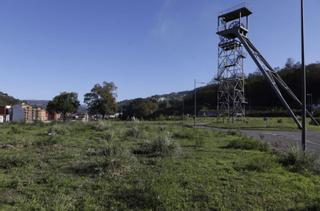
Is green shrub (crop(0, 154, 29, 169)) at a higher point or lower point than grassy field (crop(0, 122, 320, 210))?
higher

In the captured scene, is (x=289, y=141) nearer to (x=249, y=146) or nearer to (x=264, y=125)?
(x=249, y=146)

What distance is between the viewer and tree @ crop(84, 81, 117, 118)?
113562 millimetres

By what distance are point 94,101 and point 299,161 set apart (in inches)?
4166

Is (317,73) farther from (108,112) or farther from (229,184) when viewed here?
(229,184)

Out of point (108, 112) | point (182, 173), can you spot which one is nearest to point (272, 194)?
point (182, 173)

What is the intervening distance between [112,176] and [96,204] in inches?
88.5

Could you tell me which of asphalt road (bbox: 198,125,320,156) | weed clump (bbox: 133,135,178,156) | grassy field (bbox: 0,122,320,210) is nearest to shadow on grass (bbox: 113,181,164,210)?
grassy field (bbox: 0,122,320,210)

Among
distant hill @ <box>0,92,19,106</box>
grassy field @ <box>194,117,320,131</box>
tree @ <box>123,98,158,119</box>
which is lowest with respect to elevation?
grassy field @ <box>194,117,320,131</box>

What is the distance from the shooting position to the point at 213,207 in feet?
23.0

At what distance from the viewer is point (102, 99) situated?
374 feet

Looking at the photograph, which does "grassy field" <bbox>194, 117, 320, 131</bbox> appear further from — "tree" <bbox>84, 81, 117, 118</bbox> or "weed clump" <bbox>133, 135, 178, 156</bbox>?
"tree" <bbox>84, 81, 117, 118</bbox>

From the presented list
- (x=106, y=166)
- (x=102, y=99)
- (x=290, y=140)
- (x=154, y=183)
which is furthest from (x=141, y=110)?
(x=154, y=183)

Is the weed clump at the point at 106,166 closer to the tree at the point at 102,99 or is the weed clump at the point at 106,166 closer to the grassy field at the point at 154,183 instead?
the grassy field at the point at 154,183

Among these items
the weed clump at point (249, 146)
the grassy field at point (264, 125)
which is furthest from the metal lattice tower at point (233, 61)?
the weed clump at point (249, 146)
